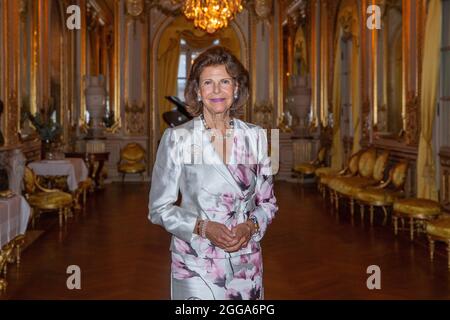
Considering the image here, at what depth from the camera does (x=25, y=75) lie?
8.13 metres

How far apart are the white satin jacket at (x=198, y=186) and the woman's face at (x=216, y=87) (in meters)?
0.08

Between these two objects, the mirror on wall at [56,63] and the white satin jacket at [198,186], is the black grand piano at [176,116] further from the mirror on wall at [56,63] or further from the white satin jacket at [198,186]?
the white satin jacket at [198,186]

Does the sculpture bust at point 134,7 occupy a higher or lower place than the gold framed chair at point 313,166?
higher

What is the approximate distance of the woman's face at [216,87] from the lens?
5.55ft

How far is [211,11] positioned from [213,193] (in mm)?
7052

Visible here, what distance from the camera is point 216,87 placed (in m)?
1.69

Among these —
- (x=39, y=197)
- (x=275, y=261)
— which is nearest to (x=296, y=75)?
(x=39, y=197)

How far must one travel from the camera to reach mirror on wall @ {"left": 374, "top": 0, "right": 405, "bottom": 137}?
26.3 ft

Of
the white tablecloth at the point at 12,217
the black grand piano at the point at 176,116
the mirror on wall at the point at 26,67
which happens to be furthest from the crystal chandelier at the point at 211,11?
the white tablecloth at the point at 12,217

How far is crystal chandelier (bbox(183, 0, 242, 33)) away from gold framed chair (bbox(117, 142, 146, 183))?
4172mm

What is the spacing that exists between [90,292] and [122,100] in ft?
29.0

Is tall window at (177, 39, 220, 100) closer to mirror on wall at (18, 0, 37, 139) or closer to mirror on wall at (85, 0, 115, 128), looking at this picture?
mirror on wall at (85, 0, 115, 128)

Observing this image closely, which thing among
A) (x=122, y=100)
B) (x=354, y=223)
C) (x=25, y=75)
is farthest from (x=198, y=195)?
(x=122, y=100)
